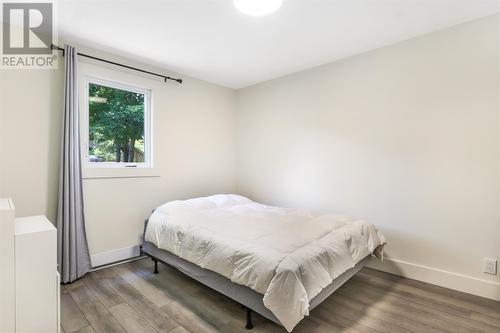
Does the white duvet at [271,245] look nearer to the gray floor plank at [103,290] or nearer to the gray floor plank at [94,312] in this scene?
the gray floor plank at [103,290]

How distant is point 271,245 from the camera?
6.19 ft

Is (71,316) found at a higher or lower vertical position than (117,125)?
lower

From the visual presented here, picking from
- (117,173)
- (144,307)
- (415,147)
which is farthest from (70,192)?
(415,147)

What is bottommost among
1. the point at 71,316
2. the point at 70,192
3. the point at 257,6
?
the point at 71,316

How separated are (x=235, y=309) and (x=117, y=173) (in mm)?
2026

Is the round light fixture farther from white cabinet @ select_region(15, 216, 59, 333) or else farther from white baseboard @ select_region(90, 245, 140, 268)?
white baseboard @ select_region(90, 245, 140, 268)

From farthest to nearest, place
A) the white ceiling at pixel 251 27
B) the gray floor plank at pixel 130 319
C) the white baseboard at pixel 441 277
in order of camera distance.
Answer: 1. the white baseboard at pixel 441 277
2. the white ceiling at pixel 251 27
3. the gray floor plank at pixel 130 319

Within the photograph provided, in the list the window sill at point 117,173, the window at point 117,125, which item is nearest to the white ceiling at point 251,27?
the window at point 117,125

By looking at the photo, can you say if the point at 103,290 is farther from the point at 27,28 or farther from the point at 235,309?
the point at 27,28

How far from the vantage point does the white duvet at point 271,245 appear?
1.57 m

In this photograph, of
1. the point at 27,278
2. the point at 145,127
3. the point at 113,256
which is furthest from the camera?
the point at 145,127

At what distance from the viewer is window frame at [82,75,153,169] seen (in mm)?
2844

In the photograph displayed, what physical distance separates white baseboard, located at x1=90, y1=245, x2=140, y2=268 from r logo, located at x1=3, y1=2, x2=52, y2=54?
2.18 meters

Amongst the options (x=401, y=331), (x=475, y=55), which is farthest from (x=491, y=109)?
(x=401, y=331)
